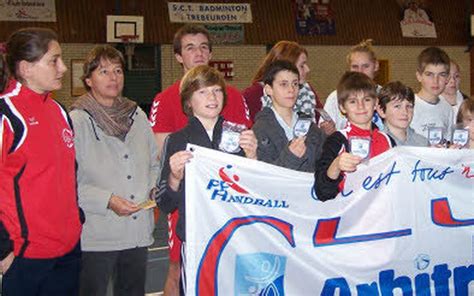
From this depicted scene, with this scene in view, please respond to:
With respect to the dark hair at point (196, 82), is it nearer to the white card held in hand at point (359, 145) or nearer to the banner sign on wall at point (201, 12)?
the white card held in hand at point (359, 145)

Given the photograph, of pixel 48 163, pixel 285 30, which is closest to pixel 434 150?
pixel 48 163

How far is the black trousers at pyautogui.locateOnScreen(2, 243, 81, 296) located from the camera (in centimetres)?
329

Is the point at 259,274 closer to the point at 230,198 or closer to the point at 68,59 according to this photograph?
the point at 230,198

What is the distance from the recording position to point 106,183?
13.1 ft

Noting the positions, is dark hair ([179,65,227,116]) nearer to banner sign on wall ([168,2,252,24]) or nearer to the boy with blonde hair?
the boy with blonde hair

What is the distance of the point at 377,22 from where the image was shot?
22.8 m

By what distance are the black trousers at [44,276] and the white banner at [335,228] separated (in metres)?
0.70

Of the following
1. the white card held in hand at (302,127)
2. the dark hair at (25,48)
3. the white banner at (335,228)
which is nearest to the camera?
the dark hair at (25,48)

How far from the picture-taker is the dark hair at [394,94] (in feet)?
14.5

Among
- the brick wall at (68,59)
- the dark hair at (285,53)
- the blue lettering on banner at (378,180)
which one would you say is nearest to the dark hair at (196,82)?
the blue lettering on banner at (378,180)

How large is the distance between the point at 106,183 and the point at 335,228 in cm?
153

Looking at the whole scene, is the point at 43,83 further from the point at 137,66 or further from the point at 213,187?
the point at 137,66

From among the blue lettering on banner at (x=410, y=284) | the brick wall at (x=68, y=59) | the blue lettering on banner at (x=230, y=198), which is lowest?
the blue lettering on banner at (x=410, y=284)

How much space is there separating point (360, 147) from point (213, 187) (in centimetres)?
90
